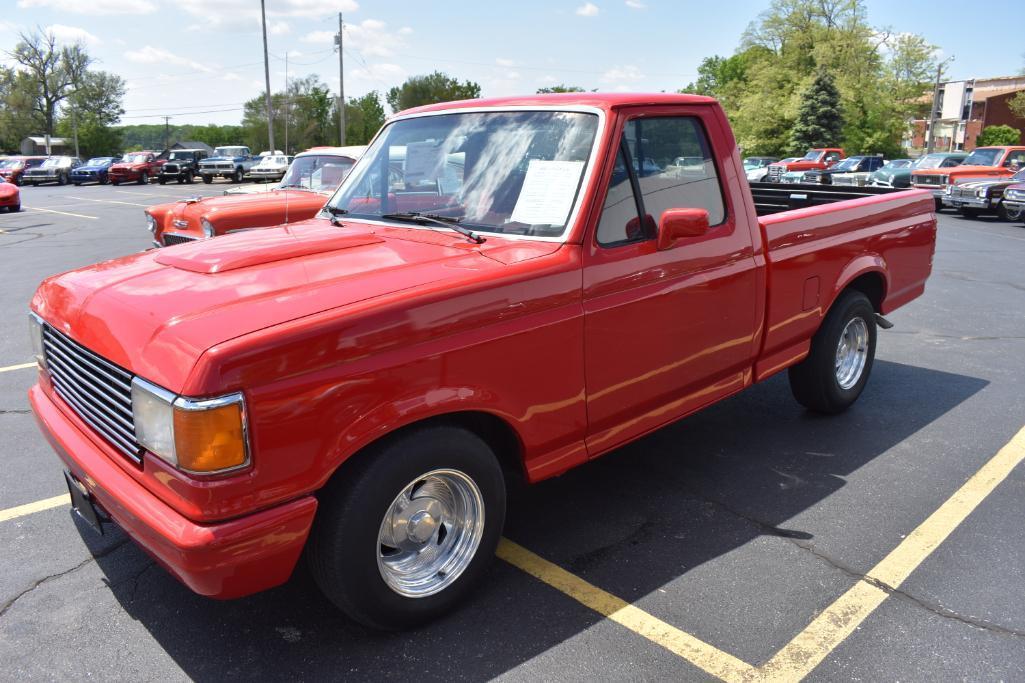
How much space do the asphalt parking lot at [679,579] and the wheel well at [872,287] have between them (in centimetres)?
76

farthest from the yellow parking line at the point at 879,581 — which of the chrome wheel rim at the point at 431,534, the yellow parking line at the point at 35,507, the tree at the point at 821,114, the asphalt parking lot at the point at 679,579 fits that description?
the tree at the point at 821,114

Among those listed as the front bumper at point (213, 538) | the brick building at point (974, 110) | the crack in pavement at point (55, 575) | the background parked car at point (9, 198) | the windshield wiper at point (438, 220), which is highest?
the brick building at point (974, 110)

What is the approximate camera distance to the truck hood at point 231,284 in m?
2.41

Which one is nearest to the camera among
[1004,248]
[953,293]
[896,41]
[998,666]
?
[998,666]

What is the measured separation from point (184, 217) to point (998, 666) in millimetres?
8167

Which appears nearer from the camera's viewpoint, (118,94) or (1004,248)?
(1004,248)

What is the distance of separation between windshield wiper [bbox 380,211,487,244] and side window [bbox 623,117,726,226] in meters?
0.81

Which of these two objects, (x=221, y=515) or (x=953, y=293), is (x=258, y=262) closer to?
(x=221, y=515)

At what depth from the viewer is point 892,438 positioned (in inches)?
190

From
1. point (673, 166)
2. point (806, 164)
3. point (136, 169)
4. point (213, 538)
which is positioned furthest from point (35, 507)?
point (136, 169)

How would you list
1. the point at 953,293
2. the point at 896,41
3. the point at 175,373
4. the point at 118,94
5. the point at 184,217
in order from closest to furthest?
1. the point at 175,373
2. the point at 184,217
3. the point at 953,293
4. the point at 896,41
5. the point at 118,94

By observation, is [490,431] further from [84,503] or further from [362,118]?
[362,118]

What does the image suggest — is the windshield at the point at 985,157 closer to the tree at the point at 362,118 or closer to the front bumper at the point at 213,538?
the front bumper at the point at 213,538

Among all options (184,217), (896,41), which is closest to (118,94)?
(896,41)
